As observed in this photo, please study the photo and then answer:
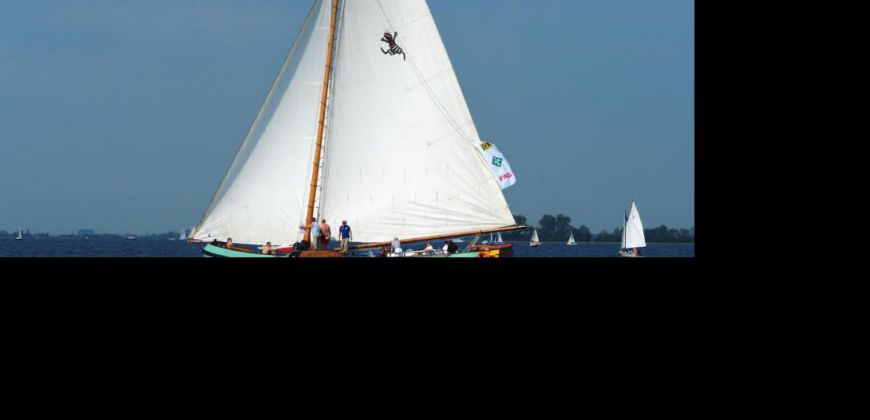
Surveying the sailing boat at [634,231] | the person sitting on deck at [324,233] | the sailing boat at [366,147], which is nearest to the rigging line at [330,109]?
the sailing boat at [366,147]

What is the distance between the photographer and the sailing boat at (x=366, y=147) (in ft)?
142

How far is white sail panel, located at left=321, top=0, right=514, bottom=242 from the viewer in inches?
1706

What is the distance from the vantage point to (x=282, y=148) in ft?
143

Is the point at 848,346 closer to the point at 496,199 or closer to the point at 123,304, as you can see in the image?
the point at 123,304

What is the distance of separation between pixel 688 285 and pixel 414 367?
5.21 ft

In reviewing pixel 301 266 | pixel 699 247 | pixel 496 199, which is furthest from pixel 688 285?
pixel 496 199

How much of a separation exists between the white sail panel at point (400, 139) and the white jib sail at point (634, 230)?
50498mm

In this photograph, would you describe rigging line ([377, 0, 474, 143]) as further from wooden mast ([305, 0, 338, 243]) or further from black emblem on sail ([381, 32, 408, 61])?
wooden mast ([305, 0, 338, 243])

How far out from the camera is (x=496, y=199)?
43344 millimetres

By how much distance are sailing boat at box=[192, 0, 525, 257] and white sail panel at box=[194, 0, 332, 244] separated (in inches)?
1.4

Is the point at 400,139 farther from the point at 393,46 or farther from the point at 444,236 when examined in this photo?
the point at 444,236

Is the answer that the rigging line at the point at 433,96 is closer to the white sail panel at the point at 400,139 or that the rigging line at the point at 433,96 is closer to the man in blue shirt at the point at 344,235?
the white sail panel at the point at 400,139

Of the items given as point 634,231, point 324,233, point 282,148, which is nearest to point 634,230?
point 634,231

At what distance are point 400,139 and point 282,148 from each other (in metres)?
4.24
